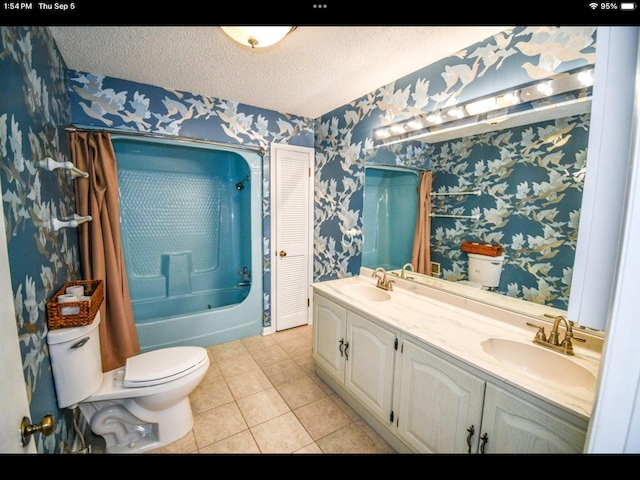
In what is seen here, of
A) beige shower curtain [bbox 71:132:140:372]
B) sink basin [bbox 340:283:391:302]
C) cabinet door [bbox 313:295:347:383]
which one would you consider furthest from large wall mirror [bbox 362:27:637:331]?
beige shower curtain [bbox 71:132:140:372]

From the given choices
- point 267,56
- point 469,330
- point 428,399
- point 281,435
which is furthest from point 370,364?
point 267,56

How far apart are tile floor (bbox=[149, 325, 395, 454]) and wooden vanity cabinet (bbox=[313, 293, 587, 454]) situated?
0.14 m

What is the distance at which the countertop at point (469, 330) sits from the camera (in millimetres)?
910

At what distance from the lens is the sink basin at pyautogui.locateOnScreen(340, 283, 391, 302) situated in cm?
201

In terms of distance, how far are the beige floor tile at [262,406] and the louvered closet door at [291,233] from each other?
3.38 ft

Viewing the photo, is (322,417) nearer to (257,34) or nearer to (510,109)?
(510,109)

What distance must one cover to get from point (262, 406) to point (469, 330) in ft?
4.91

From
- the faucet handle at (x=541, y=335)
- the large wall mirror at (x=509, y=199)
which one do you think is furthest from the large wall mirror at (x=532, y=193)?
the faucet handle at (x=541, y=335)

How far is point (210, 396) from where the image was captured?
6.34 feet

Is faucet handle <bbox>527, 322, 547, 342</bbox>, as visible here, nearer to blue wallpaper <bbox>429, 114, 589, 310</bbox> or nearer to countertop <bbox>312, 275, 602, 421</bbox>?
countertop <bbox>312, 275, 602, 421</bbox>

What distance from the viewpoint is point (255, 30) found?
4.18 ft
